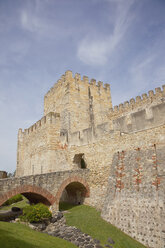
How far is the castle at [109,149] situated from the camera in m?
7.01

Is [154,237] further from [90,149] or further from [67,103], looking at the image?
[67,103]

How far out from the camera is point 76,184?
40.1ft

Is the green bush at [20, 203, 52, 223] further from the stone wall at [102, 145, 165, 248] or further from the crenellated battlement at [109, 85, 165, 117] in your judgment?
the crenellated battlement at [109, 85, 165, 117]

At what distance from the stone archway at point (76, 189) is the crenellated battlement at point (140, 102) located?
947 centimetres

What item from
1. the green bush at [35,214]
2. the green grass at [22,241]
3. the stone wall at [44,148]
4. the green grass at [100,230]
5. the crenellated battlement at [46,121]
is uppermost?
the crenellated battlement at [46,121]

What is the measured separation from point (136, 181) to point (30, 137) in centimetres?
1171

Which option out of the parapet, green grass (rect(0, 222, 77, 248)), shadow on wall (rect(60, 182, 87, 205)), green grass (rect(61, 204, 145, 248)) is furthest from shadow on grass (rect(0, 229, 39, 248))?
the parapet

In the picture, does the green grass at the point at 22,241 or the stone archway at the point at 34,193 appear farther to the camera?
the stone archway at the point at 34,193

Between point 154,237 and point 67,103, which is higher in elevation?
point 67,103

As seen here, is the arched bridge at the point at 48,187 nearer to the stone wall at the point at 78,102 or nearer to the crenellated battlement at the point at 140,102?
the stone wall at the point at 78,102

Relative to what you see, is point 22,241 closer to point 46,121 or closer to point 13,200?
point 46,121

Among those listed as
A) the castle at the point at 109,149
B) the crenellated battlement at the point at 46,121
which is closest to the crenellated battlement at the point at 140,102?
the castle at the point at 109,149

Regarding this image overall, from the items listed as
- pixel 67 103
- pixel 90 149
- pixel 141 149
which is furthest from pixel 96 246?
pixel 67 103

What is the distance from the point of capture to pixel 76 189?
12.9 meters
